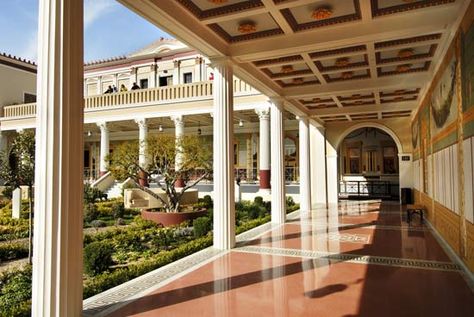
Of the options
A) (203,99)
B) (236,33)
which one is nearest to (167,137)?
(203,99)

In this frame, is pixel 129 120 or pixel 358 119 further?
pixel 129 120

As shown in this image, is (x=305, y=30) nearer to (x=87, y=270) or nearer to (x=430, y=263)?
(x=430, y=263)

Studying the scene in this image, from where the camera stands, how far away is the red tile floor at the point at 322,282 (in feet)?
12.1

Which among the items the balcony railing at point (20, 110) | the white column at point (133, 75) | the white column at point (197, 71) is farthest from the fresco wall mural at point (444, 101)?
the balcony railing at point (20, 110)

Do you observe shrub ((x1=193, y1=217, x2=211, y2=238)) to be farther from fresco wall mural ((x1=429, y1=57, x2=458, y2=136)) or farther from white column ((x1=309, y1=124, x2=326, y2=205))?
white column ((x1=309, y1=124, x2=326, y2=205))

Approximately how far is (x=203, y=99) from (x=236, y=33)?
30.8ft

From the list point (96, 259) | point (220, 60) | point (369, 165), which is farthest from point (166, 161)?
point (369, 165)

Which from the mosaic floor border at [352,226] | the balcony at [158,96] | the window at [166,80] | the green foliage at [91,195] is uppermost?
the window at [166,80]

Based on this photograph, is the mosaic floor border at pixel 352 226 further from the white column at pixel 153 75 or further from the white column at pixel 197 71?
the white column at pixel 153 75

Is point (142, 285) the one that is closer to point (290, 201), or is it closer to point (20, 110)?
point (290, 201)

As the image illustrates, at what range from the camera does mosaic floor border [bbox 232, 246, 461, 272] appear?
536 cm

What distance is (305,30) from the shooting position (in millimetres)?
6082

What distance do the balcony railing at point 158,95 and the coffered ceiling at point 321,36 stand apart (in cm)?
615

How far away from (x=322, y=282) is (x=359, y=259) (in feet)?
4.92
